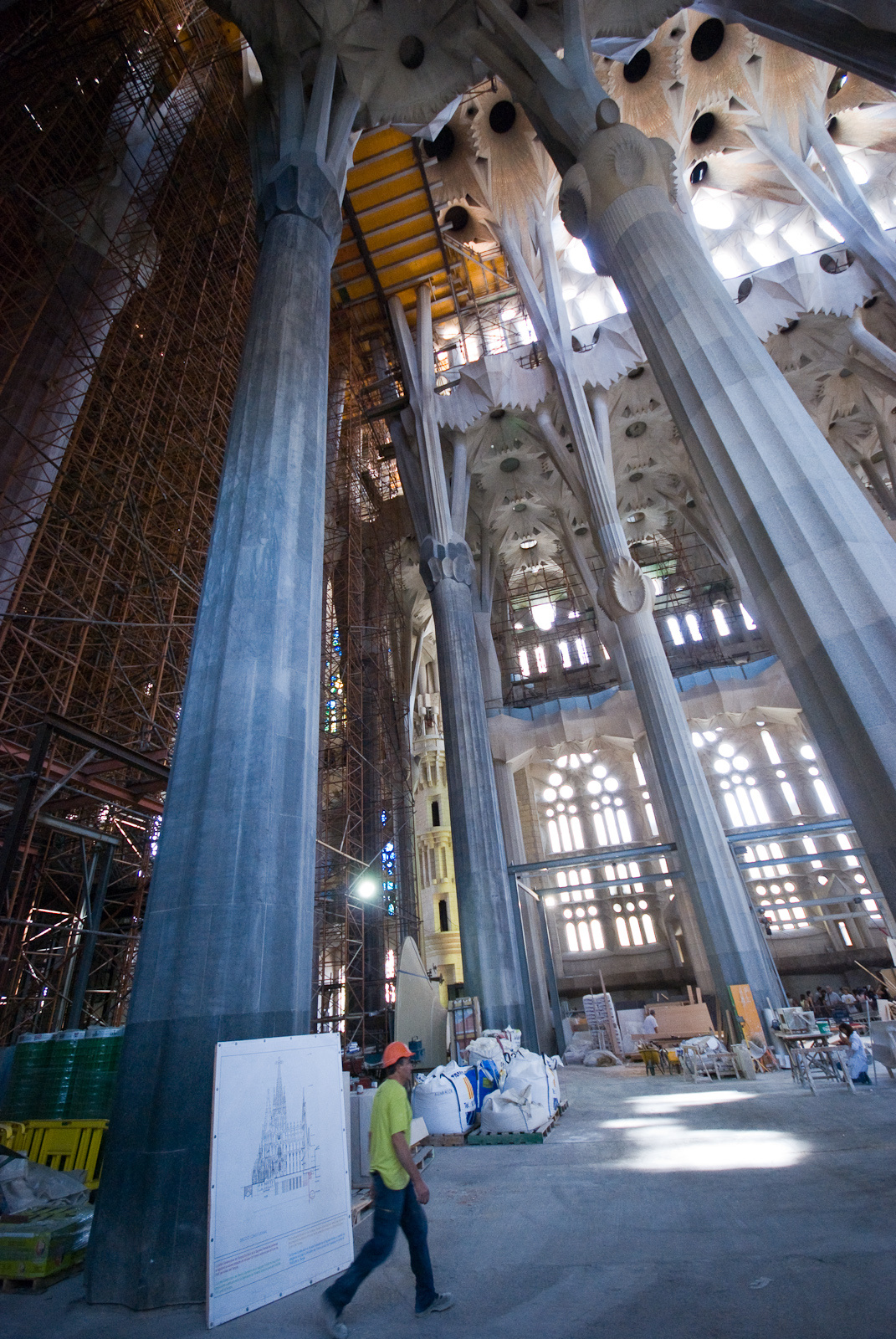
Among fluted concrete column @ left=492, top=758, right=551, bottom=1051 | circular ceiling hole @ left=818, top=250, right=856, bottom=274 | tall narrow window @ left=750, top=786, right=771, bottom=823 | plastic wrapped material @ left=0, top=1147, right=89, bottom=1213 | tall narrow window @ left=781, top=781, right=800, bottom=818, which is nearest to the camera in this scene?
plastic wrapped material @ left=0, top=1147, right=89, bottom=1213

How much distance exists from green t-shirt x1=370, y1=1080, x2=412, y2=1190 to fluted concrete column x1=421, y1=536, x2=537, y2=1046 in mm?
9952

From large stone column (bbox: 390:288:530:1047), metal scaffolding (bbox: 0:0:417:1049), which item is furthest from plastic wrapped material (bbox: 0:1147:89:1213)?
large stone column (bbox: 390:288:530:1047)

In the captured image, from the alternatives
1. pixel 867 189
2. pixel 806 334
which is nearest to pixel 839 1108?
pixel 806 334

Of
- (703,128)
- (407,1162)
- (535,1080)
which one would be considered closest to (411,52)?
(703,128)

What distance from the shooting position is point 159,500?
14.1 m

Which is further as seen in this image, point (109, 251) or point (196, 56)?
point (196, 56)

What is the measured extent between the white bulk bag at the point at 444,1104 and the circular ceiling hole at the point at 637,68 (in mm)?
22090

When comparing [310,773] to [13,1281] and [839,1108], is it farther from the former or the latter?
[839,1108]

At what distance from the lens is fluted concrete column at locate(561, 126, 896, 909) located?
4359 mm

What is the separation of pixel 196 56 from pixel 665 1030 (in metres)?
26.2

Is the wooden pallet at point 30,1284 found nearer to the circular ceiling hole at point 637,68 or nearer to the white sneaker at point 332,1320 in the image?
the white sneaker at point 332,1320

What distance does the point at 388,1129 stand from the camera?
279cm

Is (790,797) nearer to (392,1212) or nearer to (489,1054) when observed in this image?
(489,1054)

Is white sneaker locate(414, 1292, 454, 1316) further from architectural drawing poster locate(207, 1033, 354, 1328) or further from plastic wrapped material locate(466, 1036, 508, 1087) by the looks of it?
plastic wrapped material locate(466, 1036, 508, 1087)
